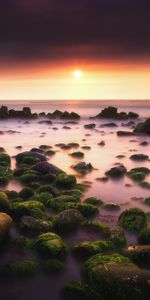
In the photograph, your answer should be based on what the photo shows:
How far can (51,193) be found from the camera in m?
10.7

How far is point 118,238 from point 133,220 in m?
0.95

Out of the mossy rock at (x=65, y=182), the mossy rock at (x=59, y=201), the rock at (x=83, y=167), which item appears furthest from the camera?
the rock at (x=83, y=167)

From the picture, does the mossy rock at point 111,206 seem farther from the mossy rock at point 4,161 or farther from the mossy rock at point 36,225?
the mossy rock at point 4,161

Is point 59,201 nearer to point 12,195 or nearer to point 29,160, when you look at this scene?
point 12,195

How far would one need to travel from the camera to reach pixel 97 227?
27.1 ft

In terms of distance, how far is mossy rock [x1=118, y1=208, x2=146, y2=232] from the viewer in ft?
27.3

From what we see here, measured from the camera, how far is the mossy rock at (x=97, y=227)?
8052 millimetres

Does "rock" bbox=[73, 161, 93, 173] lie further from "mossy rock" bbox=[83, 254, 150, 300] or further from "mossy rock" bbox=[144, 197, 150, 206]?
"mossy rock" bbox=[83, 254, 150, 300]

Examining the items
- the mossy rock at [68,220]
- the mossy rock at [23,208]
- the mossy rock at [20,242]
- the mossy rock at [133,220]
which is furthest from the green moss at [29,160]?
the mossy rock at [20,242]

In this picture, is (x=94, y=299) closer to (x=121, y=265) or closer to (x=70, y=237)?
(x=121, y=265)

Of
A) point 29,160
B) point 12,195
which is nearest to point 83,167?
point 29,160

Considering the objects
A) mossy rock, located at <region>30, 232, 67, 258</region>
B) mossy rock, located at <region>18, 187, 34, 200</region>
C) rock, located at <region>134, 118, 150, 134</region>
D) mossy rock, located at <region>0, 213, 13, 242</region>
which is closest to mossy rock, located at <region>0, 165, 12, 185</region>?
mossy rock, located at <region>18, 187, 34, 200</region>

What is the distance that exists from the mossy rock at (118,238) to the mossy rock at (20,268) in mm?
1673

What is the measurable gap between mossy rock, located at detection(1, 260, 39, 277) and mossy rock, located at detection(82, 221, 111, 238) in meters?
1.83
